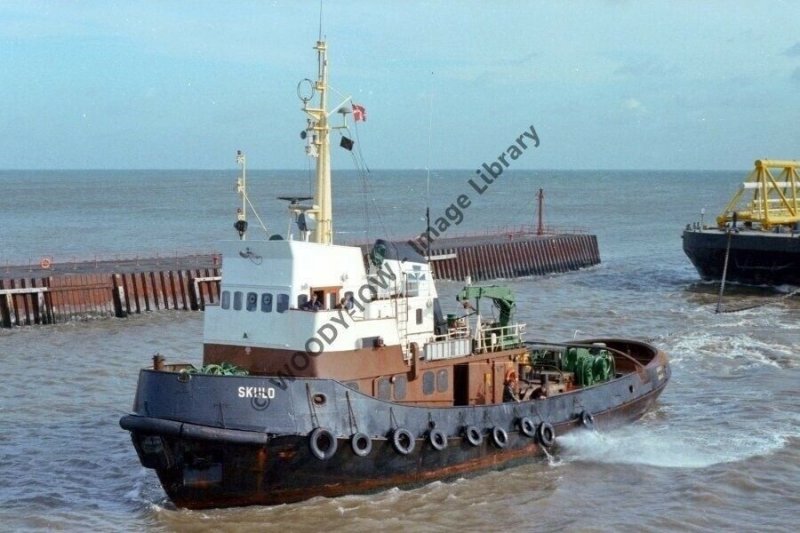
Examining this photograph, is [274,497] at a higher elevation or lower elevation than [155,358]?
lower

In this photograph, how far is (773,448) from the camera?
65.6 ft

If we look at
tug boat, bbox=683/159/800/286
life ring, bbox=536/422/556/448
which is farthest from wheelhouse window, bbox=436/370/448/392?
tug boat, bbox=683/159/800/286

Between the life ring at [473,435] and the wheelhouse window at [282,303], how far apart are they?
3.85 metres

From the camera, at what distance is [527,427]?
18.3 metres

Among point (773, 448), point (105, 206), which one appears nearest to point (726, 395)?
point (773, 448)

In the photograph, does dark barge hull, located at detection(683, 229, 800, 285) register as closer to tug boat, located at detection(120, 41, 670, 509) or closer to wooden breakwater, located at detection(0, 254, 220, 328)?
wooden breakwater, located at detection(0, 254, 220, 328)

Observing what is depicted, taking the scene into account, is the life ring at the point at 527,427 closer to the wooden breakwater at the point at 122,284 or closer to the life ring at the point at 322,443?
the life ring at the point at 322,443

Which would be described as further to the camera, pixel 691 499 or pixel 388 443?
pixel 691 499

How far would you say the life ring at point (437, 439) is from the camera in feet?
54.6

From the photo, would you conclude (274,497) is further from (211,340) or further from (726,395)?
(726,395)

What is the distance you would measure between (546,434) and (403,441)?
3.59m

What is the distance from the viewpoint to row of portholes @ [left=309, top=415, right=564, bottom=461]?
50.2 ft

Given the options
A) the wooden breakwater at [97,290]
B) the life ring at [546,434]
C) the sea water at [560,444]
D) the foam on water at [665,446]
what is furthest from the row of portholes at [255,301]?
the wooden breakwater at [97,290]

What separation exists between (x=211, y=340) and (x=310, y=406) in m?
2.63
